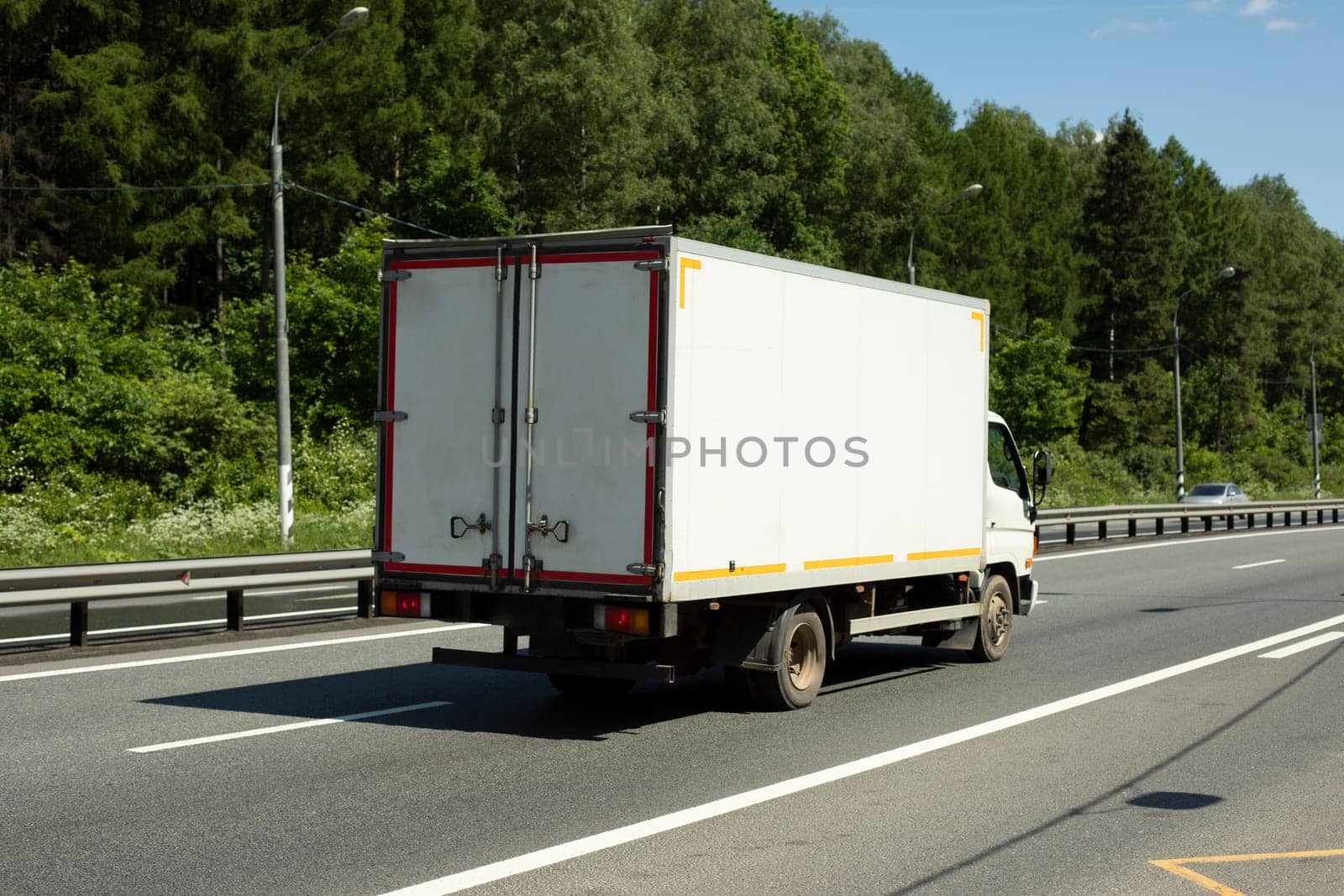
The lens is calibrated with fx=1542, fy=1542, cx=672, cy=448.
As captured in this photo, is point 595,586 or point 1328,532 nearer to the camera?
point 595,586

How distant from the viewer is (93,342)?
34594mm

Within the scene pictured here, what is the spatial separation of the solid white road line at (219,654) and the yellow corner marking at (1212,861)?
17.4ft

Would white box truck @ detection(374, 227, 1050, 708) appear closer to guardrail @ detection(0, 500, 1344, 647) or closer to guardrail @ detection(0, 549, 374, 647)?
guardrail @ detection(0, 500, 1344, 647)

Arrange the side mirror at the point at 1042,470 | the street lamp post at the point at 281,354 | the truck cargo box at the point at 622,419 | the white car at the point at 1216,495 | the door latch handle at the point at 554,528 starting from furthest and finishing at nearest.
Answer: the white car at the point at 1216,495, the street lamp post at the point at 281,354, the side mirror at the point at 1042,470, the door latch handle at the point at 554,528, the truck cargo box at the point at 622,419

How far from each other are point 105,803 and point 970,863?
4062mm

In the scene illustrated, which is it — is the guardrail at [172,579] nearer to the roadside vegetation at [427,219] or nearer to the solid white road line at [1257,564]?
the roadside vegetation at [427,219]

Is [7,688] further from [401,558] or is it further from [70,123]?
[70,123]

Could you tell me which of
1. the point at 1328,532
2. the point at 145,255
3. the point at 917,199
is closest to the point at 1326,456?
the point at 917,199

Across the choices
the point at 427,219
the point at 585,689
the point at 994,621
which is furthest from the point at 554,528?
the point at 427,219

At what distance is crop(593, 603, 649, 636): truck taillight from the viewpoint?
8.99m

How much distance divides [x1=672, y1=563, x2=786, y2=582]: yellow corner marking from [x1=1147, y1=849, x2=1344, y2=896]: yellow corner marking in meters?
3.41

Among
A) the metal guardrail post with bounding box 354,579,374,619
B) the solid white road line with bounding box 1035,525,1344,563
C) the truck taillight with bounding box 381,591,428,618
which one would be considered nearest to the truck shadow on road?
the truck taillight with bounding box 381,591,428,618

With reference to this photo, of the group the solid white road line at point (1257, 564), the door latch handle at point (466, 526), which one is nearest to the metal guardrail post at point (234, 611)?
the door latch handle at point (466, 526)

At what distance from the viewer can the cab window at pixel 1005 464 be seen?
1303 cm
